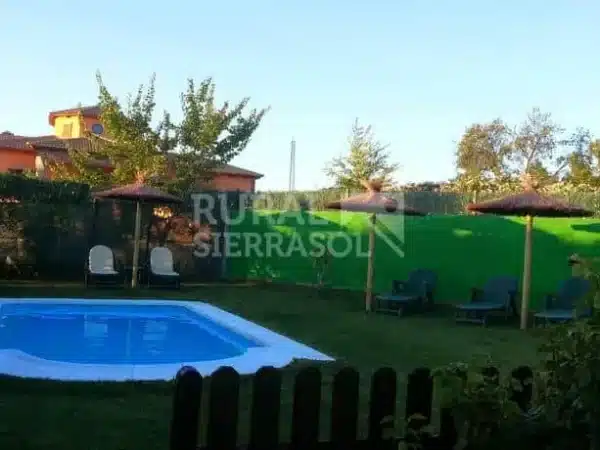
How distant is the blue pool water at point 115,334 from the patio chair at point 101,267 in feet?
7.31

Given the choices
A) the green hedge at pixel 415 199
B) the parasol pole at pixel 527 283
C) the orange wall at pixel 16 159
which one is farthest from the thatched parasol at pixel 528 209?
the orange wall at pixel 16 159

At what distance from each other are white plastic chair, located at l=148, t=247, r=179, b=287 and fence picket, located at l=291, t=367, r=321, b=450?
1197cm

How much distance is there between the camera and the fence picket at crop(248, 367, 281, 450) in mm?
2842

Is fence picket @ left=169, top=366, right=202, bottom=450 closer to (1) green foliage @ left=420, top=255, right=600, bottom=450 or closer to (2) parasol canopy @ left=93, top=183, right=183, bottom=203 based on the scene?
(1) green foliage @ left=420, top=255, right=600, bottom=450

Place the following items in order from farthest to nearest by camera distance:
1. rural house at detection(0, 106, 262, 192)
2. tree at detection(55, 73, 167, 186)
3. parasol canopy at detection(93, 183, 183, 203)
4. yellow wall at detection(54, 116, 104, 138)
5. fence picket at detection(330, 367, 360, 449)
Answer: yellow wall at detection(54, 116, 104, 138) → rural house at detection(0, 106, 262, 192) → tree at detection(55, 73, 167, 186) → parasol canopy at detection(93, 183, 183, 203) → fence picket at detection(330, 367, 360, 449)

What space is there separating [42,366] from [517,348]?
18.2 ft

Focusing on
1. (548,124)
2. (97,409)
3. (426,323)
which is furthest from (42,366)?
(548,124)

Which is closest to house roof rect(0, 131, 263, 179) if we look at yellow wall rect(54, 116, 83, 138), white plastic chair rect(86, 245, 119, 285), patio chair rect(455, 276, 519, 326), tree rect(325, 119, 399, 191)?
yellow wall rect(54, 116, 83, 138)

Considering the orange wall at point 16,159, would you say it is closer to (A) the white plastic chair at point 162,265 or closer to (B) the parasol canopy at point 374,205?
(A) the white plastic chair at point 162,265

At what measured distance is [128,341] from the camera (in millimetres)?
10336

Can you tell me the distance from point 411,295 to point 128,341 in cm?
479

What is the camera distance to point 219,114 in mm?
19750

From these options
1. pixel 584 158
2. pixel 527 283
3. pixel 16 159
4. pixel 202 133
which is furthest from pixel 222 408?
pixel 16 159

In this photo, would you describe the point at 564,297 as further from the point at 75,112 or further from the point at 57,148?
the point at 75,112
